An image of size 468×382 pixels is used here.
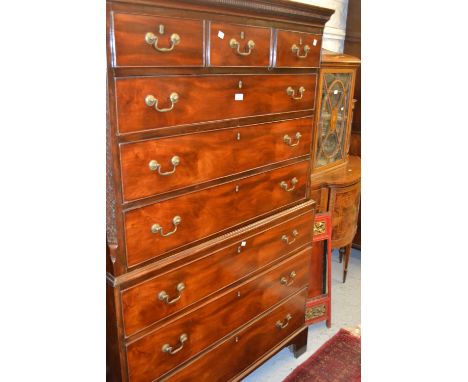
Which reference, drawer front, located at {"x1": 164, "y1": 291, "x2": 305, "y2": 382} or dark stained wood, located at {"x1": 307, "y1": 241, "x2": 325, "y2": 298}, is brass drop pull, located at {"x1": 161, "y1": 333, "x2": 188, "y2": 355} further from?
dark stained wood, located at {"x1": 307, "y1": 241, "x2": 325, "y2": 298}

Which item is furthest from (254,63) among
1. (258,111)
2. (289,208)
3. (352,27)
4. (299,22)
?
(352,27)

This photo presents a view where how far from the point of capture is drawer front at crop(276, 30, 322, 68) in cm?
166

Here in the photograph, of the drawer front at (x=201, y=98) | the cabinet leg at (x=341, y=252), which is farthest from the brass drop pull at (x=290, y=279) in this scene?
the cabinet leg at (x=341, y=252)

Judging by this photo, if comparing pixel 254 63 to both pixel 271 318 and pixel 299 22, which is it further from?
pixel 271 318

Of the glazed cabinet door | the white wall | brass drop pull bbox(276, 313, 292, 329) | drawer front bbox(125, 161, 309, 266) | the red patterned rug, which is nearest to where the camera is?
drawer front bbox(125, 161, 309, 266)

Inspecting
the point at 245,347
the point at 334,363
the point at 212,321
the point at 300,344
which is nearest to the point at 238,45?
the point at 212,321

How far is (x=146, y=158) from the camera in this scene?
1303 mm

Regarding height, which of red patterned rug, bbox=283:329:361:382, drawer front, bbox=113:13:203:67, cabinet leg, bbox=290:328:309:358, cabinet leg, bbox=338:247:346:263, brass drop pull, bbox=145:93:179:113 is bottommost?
red patterned rug, bbox=283:329:361:382

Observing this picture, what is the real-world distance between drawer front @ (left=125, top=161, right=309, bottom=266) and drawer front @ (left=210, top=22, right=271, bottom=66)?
489 mm

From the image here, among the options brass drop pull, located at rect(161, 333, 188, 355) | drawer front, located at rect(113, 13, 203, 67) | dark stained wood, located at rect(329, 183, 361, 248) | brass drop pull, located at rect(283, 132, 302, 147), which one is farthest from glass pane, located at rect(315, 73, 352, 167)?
brass drop pull, located at rect(161, 333, 188, 355)

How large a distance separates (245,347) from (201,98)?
1.29 meters

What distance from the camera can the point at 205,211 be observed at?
1577 millimetres

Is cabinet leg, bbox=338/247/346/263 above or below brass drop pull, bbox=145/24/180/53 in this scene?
below

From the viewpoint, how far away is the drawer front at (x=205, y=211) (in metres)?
1.37
